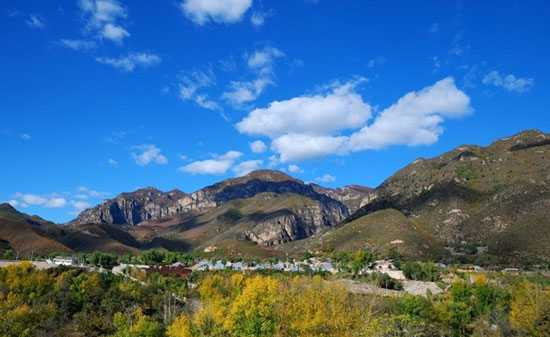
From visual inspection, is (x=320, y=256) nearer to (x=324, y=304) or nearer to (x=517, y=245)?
(x=517, y=245)

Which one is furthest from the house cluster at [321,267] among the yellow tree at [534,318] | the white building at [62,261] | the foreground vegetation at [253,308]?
the yellow tree at [534,318]

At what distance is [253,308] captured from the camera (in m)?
44.5

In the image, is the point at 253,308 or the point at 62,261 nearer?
the point at 253,308

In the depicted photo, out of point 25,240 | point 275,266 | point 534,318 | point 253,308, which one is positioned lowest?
point 534,318

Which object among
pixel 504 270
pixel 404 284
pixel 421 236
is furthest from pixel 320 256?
pixel 504 270

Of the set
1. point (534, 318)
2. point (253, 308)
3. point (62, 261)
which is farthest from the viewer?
point (62, 261)

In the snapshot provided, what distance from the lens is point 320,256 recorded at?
518 ft

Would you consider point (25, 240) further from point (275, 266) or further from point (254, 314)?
point (254, 314)

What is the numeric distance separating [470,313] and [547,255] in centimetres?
4400

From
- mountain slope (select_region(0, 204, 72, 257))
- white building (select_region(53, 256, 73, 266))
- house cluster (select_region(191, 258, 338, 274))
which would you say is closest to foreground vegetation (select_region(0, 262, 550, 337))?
white building (select_region(53, 256, 73, 266))

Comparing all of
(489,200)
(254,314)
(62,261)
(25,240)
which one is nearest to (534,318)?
(254,314)

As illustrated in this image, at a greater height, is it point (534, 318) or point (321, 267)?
point (321, 267)

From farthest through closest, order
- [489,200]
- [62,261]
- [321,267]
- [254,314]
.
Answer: [489,200] → [62,261] → [321,267] → [254,314]

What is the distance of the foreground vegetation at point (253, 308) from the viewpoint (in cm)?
3050
